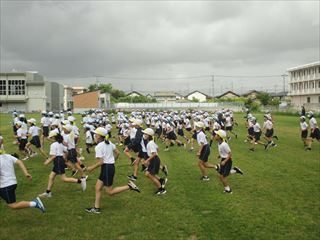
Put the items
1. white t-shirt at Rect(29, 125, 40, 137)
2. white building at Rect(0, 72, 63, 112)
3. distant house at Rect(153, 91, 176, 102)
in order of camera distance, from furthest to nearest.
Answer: distant house at Rect(153, 91, 176, 102)
white building at Rect(0, 72, 63, 112)
white t-shirt at Rect(29, 125, 40, 137)

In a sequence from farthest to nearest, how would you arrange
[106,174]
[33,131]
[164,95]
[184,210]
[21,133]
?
[164,95], [33,131], [21,133], [184,210], [106,174]

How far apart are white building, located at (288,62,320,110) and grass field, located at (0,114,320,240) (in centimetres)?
5046

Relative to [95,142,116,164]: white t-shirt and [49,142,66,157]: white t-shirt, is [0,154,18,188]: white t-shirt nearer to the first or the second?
[95,142,116,164]: white t-shirt

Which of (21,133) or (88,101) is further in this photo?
(88,101)

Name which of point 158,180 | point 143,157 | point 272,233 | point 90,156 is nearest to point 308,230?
point 272,233

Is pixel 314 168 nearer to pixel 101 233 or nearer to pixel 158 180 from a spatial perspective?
pixel 158 180

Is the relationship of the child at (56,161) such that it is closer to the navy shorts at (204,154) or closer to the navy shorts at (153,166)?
the navy shorts at (153,166)

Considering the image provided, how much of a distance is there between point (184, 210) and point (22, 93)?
68700 mm

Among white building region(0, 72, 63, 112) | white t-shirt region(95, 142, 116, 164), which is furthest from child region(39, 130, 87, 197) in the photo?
white building region(0, 72, 63, 112)

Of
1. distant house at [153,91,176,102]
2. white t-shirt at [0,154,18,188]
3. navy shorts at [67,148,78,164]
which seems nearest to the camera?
white t-shirt at [0,154,18,188]

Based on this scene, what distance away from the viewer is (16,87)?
7106 cm

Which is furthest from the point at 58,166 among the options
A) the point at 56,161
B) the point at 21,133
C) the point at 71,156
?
the point at 21,133

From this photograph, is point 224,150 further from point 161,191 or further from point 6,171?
point 6,171

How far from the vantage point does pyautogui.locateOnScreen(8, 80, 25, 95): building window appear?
7069 centimetres
